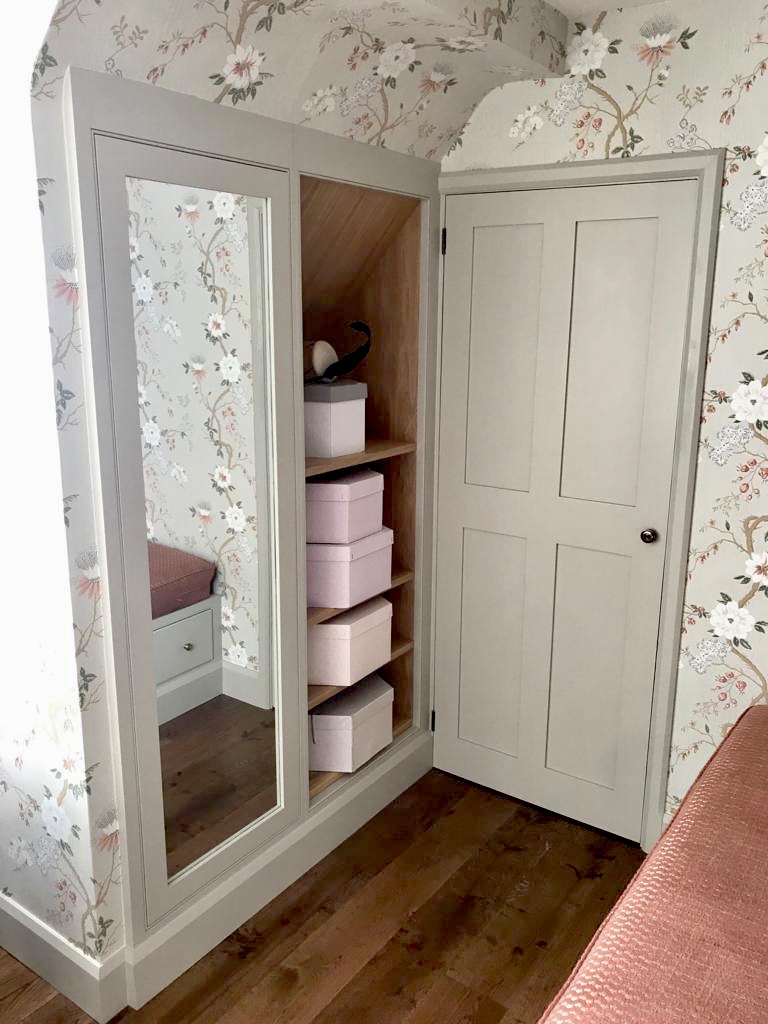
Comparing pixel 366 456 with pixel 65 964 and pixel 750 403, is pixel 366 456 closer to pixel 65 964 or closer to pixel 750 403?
pixel 750 403

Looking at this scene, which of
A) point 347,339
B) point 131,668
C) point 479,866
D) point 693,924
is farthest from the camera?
point 347,339

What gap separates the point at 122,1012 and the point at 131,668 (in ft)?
2.66

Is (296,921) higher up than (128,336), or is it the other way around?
(128,336)

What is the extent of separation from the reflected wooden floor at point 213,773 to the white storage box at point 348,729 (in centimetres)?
27

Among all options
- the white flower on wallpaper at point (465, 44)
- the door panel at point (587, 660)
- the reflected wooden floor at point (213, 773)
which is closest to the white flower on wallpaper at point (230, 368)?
the reflected wooden floor at point (213, 773)

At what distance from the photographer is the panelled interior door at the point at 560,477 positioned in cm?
225

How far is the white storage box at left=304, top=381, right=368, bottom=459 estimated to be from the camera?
7.66ft

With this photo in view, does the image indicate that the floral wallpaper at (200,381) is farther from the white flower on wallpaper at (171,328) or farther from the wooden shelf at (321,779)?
the wooden shelf at (321,779)

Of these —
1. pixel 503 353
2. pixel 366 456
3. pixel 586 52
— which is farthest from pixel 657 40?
pixel 366 456

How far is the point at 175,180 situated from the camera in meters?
1.71

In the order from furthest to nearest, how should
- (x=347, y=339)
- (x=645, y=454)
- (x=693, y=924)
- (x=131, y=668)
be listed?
(x=347, y=339), (x=645, y=454), (x=131, y=668), (x=693, y=924)

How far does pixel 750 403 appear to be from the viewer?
211 cm

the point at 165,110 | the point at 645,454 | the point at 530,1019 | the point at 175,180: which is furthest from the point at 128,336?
the point at 530,1019

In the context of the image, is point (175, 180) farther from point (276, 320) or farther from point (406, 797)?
point (406, 797)
